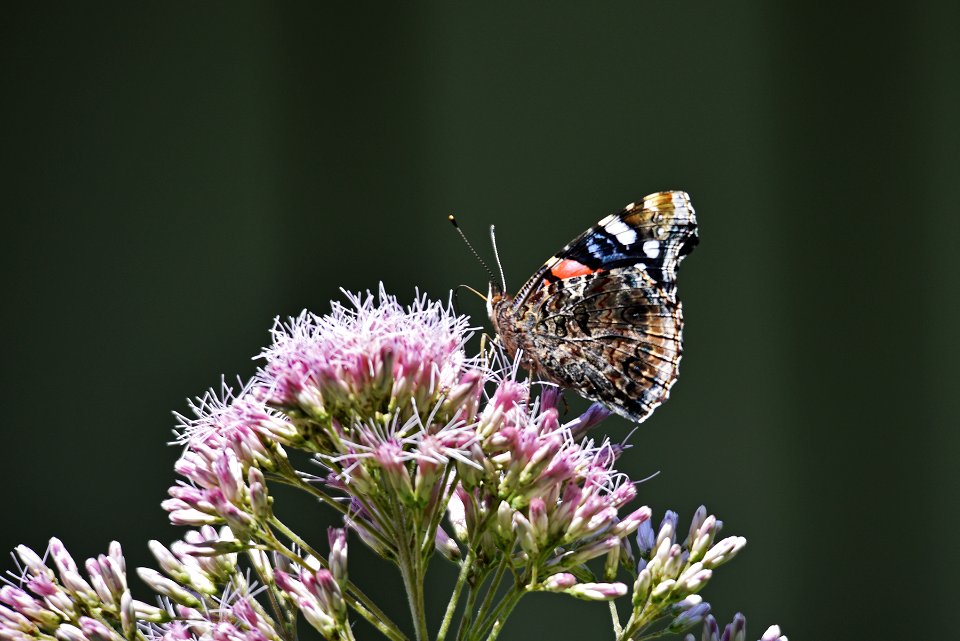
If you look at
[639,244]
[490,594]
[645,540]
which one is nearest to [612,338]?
[639,244]

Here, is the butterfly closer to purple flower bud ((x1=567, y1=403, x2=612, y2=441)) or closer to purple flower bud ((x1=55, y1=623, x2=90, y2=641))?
purple flower bud ((x1=567, y1=403, x2=612, y2=441))

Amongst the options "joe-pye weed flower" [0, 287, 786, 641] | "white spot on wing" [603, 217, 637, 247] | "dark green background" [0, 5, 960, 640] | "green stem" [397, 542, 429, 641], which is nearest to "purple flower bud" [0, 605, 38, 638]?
"joe-pye weed flower" [0, 287, 786, 641]

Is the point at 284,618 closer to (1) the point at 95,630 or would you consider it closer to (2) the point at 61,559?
(1) the point at 95,630

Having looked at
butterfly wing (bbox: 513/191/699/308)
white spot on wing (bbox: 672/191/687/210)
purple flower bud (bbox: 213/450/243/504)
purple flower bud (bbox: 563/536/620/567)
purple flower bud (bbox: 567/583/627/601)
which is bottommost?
purple flower bud (bbox: 567/583/627/601)

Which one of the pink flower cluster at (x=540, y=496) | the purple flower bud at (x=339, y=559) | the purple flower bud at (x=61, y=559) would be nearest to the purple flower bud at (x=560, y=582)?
the pink flower cluster at (x=540, y=496)

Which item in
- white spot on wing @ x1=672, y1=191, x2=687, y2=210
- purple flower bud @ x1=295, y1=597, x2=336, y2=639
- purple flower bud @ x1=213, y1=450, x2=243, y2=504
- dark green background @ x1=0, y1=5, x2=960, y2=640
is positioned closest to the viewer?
purple flower bud @ x1=295, y1=597, x2=336, y2=639

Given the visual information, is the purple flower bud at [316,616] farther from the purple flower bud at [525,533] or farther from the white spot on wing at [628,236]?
the white spot on wing at [628,236]

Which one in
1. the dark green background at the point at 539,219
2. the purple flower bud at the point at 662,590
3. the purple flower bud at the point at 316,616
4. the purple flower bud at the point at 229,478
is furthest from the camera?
the dark green background at the point at 539,219
